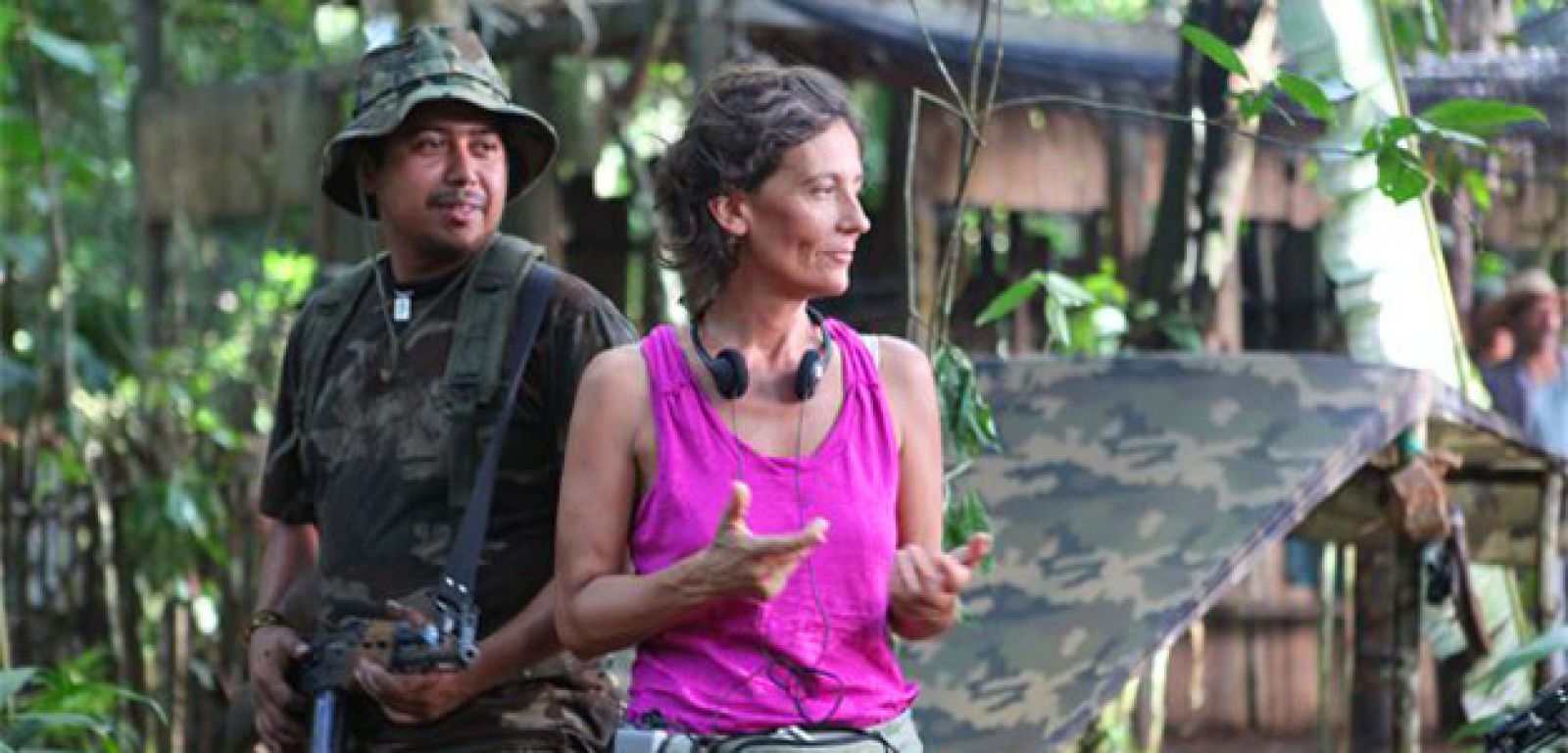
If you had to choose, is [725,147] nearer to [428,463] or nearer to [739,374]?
[739,374]

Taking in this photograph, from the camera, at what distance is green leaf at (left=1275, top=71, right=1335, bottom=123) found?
5008 mm

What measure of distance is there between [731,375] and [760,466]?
4.7 inches

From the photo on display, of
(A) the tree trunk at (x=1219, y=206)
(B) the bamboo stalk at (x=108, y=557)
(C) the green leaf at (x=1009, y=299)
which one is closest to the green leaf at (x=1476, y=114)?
(C) the green leaf at (x=1009, y=299)

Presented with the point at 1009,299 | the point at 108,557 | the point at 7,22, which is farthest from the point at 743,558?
the point at 7,22

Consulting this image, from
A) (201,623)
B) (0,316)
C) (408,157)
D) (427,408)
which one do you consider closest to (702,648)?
(427,408)

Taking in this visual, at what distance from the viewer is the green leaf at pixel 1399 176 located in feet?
16.9

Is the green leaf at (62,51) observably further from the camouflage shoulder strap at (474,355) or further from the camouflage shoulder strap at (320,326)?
the camouflage shoulder strap at (474,355)

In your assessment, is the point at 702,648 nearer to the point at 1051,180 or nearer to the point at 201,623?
the point at 201,623

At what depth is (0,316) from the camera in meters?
10.6

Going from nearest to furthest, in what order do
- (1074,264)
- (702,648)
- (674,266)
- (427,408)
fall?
1. (702,648)
2. (674,266)
3. (427,408)
4. (1074,264)

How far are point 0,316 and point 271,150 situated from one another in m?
1.88

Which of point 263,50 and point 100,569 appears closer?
point 100,569

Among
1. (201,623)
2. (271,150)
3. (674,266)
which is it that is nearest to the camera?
(674,266)

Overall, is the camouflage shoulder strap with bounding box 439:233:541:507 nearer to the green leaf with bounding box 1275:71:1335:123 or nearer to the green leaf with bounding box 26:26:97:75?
the green leaf with bounding box 1275:71:1335:123
